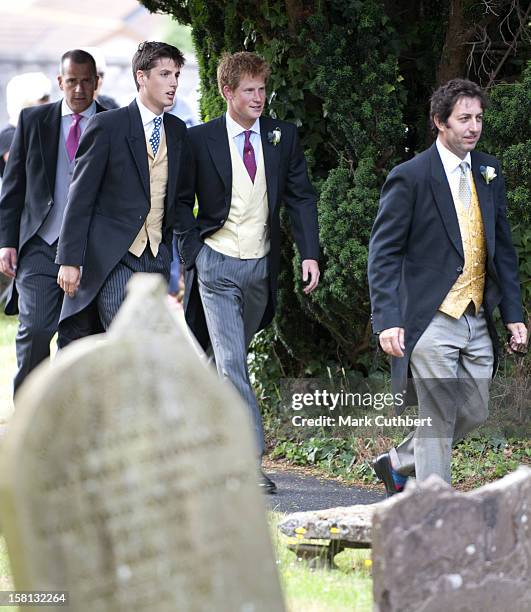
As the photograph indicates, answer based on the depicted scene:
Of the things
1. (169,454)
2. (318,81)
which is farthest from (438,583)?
(318,81)

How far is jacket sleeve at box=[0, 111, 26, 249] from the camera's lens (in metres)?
7.62

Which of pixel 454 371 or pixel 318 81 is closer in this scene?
pixel 454 371

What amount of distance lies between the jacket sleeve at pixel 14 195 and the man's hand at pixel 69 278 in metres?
0.68

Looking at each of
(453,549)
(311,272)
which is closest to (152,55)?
(311,272)

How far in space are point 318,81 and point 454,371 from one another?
2483 mm

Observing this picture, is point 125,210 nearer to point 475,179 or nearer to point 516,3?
point 475,179

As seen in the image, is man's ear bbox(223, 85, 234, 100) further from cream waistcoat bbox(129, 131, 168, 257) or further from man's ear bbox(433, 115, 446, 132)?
man's ear bbox(433, 115, 446, 132)

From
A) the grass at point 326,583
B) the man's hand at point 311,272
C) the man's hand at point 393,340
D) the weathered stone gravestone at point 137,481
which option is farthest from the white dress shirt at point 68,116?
Result: the weathered stone gravestone at point 137,481

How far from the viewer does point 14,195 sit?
7.65 metres

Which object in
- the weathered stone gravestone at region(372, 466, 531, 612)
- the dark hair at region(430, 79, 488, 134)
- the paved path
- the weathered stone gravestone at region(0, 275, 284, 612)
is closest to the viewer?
the weathered stone gravestone at region(0, 275, 284, 612)

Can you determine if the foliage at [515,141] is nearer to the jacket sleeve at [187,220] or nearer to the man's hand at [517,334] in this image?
the man's hand at [517,334]

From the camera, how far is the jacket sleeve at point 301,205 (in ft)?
25.6

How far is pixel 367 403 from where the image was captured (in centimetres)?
905

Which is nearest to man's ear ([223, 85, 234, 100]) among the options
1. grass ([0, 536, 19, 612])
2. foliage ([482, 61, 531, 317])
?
foliage ([482, 61, 531, 317])
